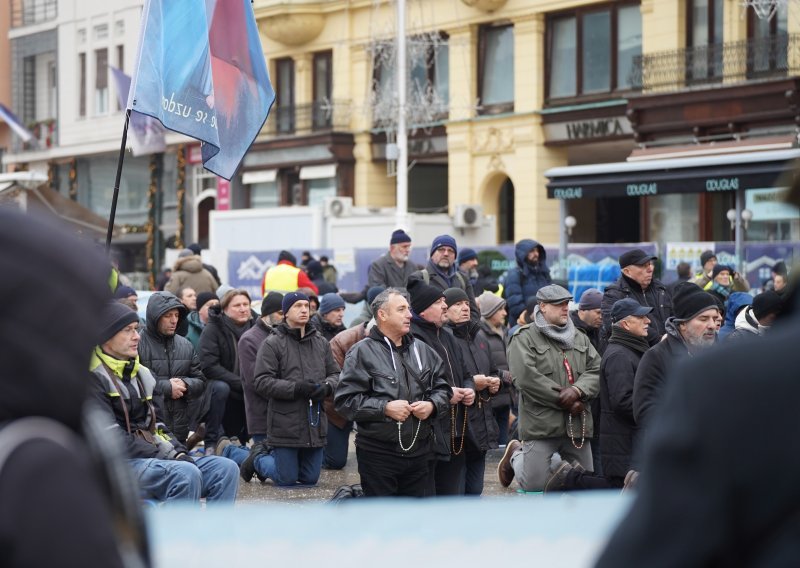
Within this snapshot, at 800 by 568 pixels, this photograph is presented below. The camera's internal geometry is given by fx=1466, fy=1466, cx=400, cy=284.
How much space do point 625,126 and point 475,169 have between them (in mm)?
5218

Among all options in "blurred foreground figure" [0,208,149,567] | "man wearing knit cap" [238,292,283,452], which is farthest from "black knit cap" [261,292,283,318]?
"blurred foreground figure" [0,208,149,567]

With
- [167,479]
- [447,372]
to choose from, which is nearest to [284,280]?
[447,372]

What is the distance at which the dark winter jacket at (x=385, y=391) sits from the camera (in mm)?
9328

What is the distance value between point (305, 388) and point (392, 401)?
92.8 inches

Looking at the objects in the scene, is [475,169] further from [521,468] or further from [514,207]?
[521,468]

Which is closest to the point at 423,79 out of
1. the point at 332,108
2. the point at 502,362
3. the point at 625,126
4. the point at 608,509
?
the point at 332,108

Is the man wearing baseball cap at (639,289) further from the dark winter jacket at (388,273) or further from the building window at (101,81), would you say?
the building window at (101,81)

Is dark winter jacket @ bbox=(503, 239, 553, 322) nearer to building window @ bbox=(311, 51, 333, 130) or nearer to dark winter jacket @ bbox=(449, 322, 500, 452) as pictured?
dark winter jacket @ bbox=(449, 322, 500, 452)

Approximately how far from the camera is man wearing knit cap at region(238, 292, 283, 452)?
12156 millimetres

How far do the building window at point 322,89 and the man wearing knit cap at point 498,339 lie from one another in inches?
1081

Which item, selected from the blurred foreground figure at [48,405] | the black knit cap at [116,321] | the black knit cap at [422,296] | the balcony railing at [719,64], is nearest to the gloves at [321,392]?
the black knit cap at [422,296]

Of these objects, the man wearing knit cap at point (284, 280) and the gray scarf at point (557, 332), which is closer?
the gray scarf at point (557, 332)

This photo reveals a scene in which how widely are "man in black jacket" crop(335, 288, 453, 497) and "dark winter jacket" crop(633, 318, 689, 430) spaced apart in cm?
128

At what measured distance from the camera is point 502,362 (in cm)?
1289
